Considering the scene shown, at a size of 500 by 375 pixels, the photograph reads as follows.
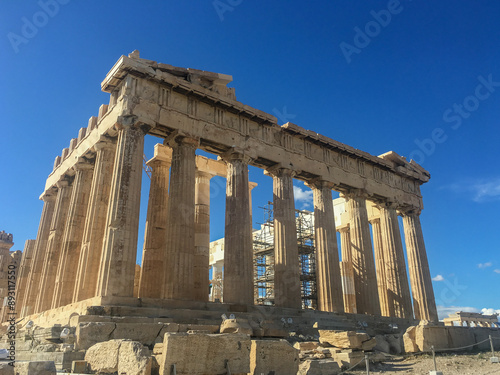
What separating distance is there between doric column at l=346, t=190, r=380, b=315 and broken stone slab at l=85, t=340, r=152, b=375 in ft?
63.6

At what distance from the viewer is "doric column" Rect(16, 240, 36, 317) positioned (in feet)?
84.4

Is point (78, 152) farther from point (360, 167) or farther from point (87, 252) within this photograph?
point (360, 167)

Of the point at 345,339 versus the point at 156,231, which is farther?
the point at 156,231

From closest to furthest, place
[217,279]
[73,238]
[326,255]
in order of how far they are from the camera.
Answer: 1. [73,238]
2. [326,255]
3. [217,279]

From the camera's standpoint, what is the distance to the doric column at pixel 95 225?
1822 cm

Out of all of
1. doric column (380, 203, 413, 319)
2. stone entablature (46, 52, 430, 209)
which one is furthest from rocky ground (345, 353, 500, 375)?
doric column (380, 203, 413, 319)

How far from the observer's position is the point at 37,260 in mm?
24828

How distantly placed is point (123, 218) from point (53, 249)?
863cm

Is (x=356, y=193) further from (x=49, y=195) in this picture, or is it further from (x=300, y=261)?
(x=49, y=195)

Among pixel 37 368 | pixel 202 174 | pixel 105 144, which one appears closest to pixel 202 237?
pixel 202 174

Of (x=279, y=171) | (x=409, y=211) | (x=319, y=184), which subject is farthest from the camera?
(x=409, y=211)

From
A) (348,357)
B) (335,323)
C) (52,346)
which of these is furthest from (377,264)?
(52,346)

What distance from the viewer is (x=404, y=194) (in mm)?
30344

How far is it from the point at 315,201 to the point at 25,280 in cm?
1813
